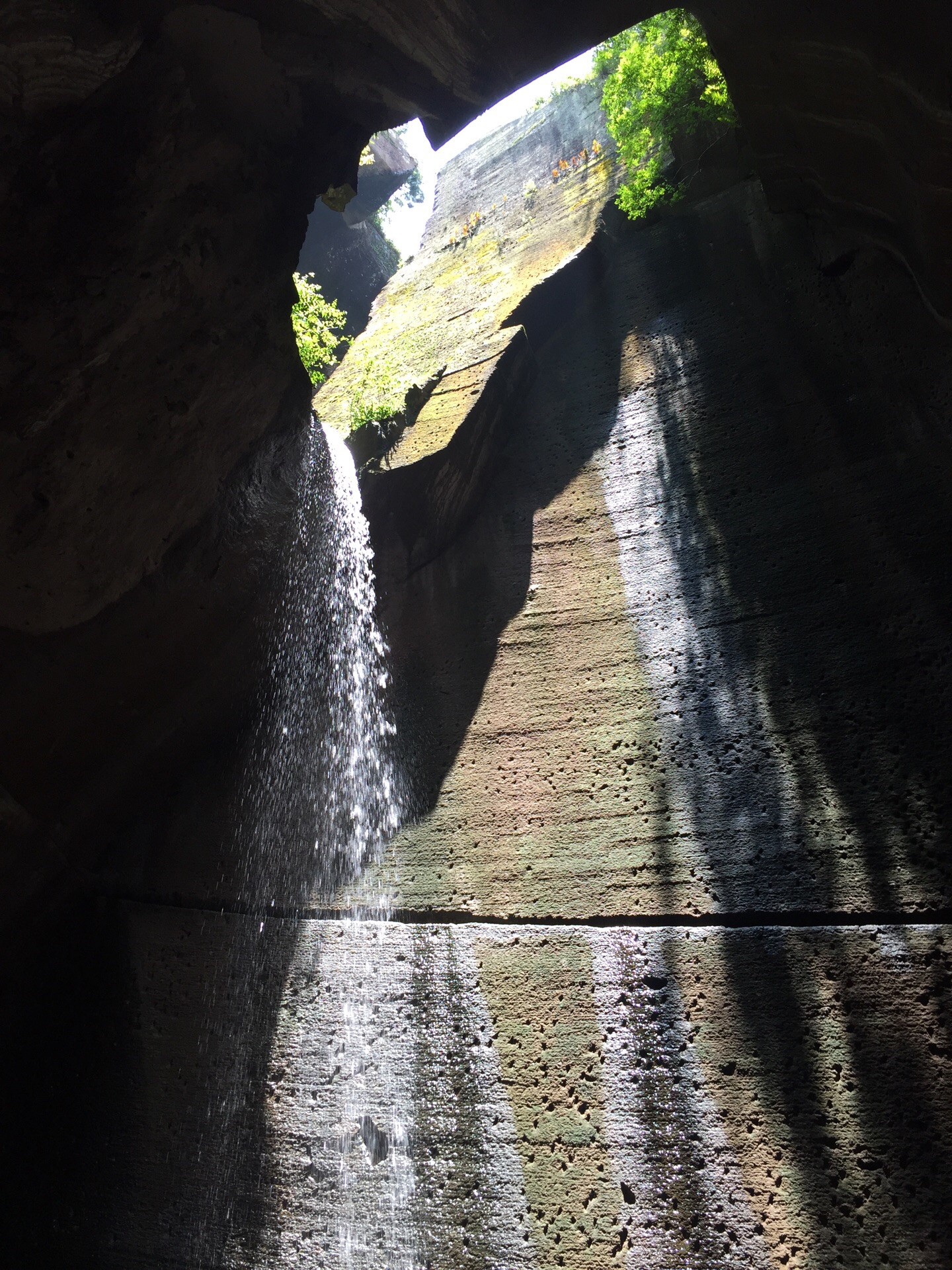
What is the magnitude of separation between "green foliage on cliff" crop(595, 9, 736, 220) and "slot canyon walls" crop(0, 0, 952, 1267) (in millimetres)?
1574

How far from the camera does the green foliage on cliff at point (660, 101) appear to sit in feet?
20.5

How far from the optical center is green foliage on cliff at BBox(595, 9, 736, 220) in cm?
626

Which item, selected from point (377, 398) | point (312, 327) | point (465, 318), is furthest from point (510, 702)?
Result: point (465, 318)

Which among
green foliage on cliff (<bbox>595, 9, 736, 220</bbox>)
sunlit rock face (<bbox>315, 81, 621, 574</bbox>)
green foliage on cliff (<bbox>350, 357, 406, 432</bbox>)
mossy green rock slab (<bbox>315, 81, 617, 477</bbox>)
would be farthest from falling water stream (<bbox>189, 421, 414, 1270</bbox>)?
green foliage on cliff (<bbox>595, 9, 736, 220</bbox>)

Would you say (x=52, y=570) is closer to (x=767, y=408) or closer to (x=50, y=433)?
(x=50, y=433)

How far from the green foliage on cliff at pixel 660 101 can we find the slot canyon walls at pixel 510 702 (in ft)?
5.16

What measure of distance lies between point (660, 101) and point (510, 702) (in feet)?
18.7

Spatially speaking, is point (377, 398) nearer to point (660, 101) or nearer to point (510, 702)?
point (510, 702)

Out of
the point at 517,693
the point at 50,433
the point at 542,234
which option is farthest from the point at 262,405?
the point at 542,234

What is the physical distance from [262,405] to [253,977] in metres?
3.43

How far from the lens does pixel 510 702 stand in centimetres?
448

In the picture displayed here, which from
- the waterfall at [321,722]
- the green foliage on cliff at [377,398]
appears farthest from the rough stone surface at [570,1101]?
the green foliage on cliff at [377,398]

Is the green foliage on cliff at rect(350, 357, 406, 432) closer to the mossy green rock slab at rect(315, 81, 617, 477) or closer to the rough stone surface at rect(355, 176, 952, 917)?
the mossy green rock slab at rect(315, 81, 617, 477)

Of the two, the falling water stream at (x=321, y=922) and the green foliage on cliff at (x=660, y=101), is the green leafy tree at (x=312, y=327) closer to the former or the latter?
the falling water stream at (x=321, y=922)
